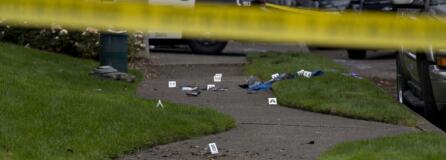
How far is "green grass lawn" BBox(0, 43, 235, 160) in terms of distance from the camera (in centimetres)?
739

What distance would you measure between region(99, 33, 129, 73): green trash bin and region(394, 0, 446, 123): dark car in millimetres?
4319

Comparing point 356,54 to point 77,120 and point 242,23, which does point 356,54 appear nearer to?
point 77,120

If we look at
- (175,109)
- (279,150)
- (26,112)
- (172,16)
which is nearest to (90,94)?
(175,109)

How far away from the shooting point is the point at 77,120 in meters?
8.28

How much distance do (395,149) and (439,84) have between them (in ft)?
4.66

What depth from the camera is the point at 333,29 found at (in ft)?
22.8

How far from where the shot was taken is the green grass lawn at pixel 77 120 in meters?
7.39

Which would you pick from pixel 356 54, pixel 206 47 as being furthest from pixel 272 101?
pixel 356 54

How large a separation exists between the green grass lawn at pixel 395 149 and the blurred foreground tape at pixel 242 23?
3.30 ft

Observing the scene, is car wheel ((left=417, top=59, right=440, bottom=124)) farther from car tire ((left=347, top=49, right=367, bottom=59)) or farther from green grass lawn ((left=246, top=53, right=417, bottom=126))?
car tire ((left=347, top=49, right=367, bottom=59))

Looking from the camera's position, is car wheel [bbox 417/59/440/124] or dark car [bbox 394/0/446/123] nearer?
dark car [bbox 394/0/446/123]

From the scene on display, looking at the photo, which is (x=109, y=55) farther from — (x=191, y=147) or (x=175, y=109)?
(x=191, y=147)

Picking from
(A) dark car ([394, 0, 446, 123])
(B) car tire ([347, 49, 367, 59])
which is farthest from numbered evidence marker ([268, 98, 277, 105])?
(B) car tire ([347, 49, 367, 59])

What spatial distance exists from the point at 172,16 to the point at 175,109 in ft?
10.2
